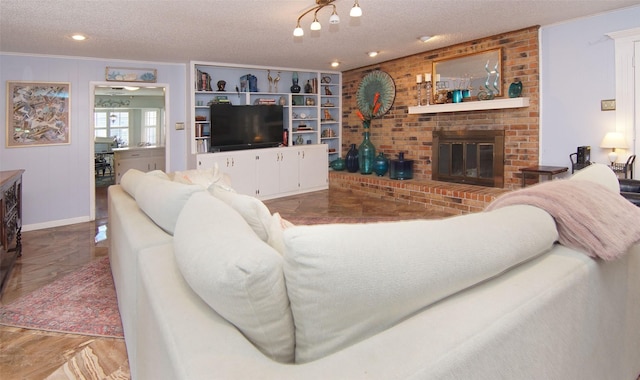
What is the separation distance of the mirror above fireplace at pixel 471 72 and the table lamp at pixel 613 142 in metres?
1.39

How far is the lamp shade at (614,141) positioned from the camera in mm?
3866

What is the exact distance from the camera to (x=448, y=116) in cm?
578

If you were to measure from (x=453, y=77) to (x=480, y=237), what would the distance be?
5018 millimetres

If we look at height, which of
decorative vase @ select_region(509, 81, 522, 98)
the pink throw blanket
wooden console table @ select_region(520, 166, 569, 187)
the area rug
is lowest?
the area rug

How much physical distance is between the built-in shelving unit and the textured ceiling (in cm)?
82

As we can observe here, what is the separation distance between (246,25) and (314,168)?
345cm

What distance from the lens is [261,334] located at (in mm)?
881

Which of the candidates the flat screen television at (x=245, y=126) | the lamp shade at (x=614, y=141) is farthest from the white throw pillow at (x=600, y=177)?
the flat screen television at (x=245, y=126)

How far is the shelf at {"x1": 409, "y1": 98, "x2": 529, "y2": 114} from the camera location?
4.75 metres

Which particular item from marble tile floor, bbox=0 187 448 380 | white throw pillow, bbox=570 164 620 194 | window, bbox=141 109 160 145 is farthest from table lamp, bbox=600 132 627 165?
window, bbox=141 109 160 145

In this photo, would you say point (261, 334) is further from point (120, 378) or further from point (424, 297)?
point (120, 378)

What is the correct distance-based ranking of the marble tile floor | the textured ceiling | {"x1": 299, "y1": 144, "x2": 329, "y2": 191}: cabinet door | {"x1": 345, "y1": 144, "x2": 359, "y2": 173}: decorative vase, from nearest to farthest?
the marble tile floor
the textured ceiling
{"x1": 299, "y1": 144, "x2": 329, "y2": 191}: cabinet door
{"x1": 345, "y1": 144, "x2": 359, "y2": 173}: decorative vase

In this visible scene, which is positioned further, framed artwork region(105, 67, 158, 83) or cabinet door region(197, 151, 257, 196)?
cabinet door region(197, 151, 257, 196)

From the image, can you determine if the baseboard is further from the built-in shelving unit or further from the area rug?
the area rug
